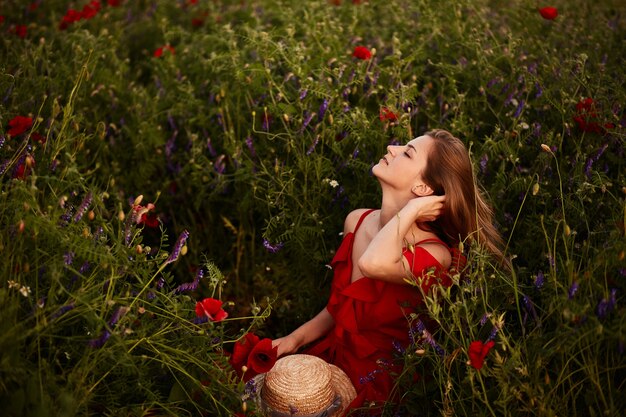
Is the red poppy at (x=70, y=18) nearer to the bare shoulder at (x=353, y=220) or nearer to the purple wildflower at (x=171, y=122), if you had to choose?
the purple wildflower at (x=171, y=122)

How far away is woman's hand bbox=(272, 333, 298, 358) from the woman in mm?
208

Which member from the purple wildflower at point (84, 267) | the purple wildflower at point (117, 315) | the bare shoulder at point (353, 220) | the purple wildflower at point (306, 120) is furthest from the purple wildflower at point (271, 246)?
the purple wildflower at point (117, 315)

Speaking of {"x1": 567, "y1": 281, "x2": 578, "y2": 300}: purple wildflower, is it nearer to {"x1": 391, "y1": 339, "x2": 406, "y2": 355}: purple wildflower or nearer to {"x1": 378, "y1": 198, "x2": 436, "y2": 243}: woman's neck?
{"x1": 391, "y1": 339, "x2": 406, "y2": 355}: purple wildflower

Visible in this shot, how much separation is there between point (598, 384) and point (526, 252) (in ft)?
3.30

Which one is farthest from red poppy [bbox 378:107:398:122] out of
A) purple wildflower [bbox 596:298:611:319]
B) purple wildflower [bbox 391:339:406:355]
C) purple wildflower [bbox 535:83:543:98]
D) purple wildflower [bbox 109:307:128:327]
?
purple wildflower [bbox 109:307:128:327]

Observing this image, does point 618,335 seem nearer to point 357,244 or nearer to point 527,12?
point 357,244

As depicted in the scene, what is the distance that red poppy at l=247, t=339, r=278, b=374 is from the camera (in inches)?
100

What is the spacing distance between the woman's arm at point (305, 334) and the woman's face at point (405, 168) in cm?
75

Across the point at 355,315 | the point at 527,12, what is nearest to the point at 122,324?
the point at 355,315

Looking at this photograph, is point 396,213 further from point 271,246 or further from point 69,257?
point 69,257

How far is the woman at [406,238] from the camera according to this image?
2.71 metres

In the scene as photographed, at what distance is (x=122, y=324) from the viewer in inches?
88.7

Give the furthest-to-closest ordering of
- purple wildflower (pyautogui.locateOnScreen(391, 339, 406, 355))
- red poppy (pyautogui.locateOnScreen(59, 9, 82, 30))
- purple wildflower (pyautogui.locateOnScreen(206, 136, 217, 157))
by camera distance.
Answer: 1. red poppy (pyautogui.locateOnScreen(59, 9, 82, 30))
2. purple wildflower (pyautogui.locateOnScreen(206, 136, 217, 157))
3. purple wildflower (pyautogui.locateOnScreen(391, 339, 406, 355))

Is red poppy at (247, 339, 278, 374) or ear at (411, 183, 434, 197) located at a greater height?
ear at (411, 183, 434, 197)
